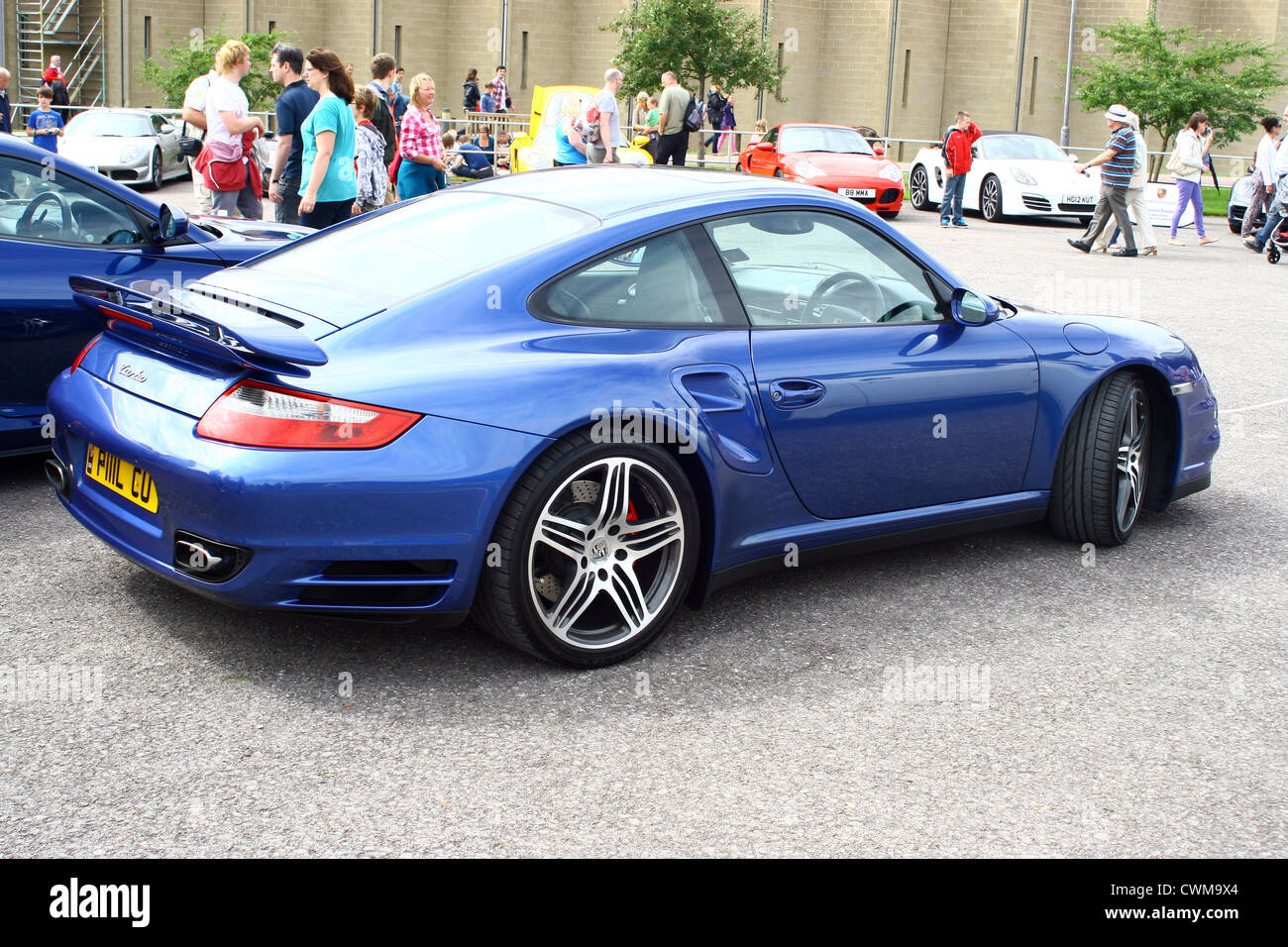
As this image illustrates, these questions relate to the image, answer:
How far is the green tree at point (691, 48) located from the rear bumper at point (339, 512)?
33.6 metres

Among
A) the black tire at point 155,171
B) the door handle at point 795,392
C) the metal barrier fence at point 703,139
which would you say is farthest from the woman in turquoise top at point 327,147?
the metal barrier fence at point 703,139

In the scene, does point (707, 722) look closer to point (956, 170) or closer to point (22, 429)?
point (22, 429)

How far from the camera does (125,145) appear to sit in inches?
835

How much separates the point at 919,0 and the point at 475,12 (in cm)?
1552

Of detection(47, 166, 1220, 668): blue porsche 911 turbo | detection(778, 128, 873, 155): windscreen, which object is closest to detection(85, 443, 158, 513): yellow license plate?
detection(47, 166, 1220, 668): blue porsche 911 turbo

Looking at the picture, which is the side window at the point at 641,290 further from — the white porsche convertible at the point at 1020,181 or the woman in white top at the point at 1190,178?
the white porsche convertible at the point at 1020,181

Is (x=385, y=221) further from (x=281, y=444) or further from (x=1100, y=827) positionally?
(x=1100, y=827)

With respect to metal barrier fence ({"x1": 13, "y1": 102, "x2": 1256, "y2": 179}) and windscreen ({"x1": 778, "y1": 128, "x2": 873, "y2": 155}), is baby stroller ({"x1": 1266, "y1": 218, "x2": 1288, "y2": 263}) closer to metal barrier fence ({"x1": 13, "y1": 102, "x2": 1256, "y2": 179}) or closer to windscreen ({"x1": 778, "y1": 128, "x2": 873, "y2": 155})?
windscreen ({"x1": 778, "y1": 128, "x2": 873, "y2": 155})

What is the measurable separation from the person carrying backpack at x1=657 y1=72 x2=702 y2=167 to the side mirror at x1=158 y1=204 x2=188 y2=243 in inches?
563

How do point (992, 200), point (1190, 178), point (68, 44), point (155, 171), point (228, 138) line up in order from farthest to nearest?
point (68, 44) < point (992, 200) < point (155, 171) < point (1190, 178) < point (228, 138)

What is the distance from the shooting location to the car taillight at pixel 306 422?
3.35 meters

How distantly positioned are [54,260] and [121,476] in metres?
2.17

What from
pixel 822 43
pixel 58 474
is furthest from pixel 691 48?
pixel 58 474

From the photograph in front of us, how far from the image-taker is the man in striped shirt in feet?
53.0
